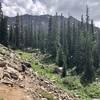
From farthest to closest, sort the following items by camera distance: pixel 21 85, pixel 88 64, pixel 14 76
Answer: pixel 88 64 < pixel 14 76 < pixel 21 85

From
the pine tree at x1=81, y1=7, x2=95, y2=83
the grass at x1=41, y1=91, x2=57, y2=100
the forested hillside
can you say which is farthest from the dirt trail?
the pine tree at x1=81, y1=7, x2=95, y2=83

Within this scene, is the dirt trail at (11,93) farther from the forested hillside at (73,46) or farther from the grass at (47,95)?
the forested hillside at (73,46)

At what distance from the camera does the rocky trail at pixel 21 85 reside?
2912cm

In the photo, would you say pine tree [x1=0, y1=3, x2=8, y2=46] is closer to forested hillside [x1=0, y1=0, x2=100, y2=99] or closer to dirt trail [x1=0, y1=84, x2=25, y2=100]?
forested hillside [x1=0, y1=0, x2=100, y2=99]

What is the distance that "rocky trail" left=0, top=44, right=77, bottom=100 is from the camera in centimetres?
2912

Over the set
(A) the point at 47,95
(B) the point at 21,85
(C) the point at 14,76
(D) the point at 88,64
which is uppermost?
(C) the point at 14,76

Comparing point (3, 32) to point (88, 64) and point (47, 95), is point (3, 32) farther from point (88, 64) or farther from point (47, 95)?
point (47, 95)

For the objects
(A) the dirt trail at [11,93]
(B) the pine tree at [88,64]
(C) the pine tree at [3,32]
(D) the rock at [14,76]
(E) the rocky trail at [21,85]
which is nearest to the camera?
(A) the dirt trail at [11,93]

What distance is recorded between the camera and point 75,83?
206ft

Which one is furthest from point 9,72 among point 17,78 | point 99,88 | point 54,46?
point 54,46

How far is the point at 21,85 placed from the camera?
31.4 metres

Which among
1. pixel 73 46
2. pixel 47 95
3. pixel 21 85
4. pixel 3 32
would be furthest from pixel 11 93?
pixel 73 46

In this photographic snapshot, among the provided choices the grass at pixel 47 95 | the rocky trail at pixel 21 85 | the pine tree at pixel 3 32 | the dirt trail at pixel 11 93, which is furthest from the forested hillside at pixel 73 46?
the dirt trail at pixel 11 93

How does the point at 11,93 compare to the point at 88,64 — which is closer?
the point at 11,93
